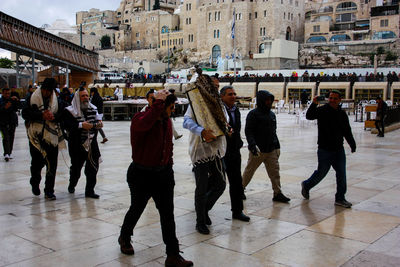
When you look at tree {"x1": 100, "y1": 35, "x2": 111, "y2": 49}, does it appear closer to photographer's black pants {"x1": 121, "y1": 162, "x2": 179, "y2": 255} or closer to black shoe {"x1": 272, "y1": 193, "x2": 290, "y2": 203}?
black shoe {"x1": 272, "y1": 193, "x2": 290, "y2": 203}

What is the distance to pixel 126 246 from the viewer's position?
4.09m

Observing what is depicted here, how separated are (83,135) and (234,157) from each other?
2.49m

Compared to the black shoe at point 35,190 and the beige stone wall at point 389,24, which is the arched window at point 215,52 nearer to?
the beige stone wall at point 389,24

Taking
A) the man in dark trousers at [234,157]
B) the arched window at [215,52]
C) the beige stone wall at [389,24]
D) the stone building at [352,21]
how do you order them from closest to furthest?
1. the man in dark trousers at [234,157]
2. the beige stone wall at [389,24]
3. the stone building at [352,21]
4. the arched window at [215,52]

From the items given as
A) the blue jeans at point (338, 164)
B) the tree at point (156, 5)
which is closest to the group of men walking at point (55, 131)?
the blue jeans at point (338, 164)

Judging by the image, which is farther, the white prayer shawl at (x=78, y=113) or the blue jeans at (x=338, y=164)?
the white prayer shawl at (x=78, y=113)

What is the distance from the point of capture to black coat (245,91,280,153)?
5.83m

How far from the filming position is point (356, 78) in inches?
1310

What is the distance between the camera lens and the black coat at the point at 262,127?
19.1ft

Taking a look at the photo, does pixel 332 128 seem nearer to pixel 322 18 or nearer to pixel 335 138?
pixel 335 138

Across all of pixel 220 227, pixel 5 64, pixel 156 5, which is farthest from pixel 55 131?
pixel 156 5

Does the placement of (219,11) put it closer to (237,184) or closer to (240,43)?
(240,43)

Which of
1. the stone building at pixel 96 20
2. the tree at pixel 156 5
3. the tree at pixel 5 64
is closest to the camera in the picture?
the tree at pixel 5 64

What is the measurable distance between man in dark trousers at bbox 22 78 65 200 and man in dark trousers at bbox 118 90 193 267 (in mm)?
2626
